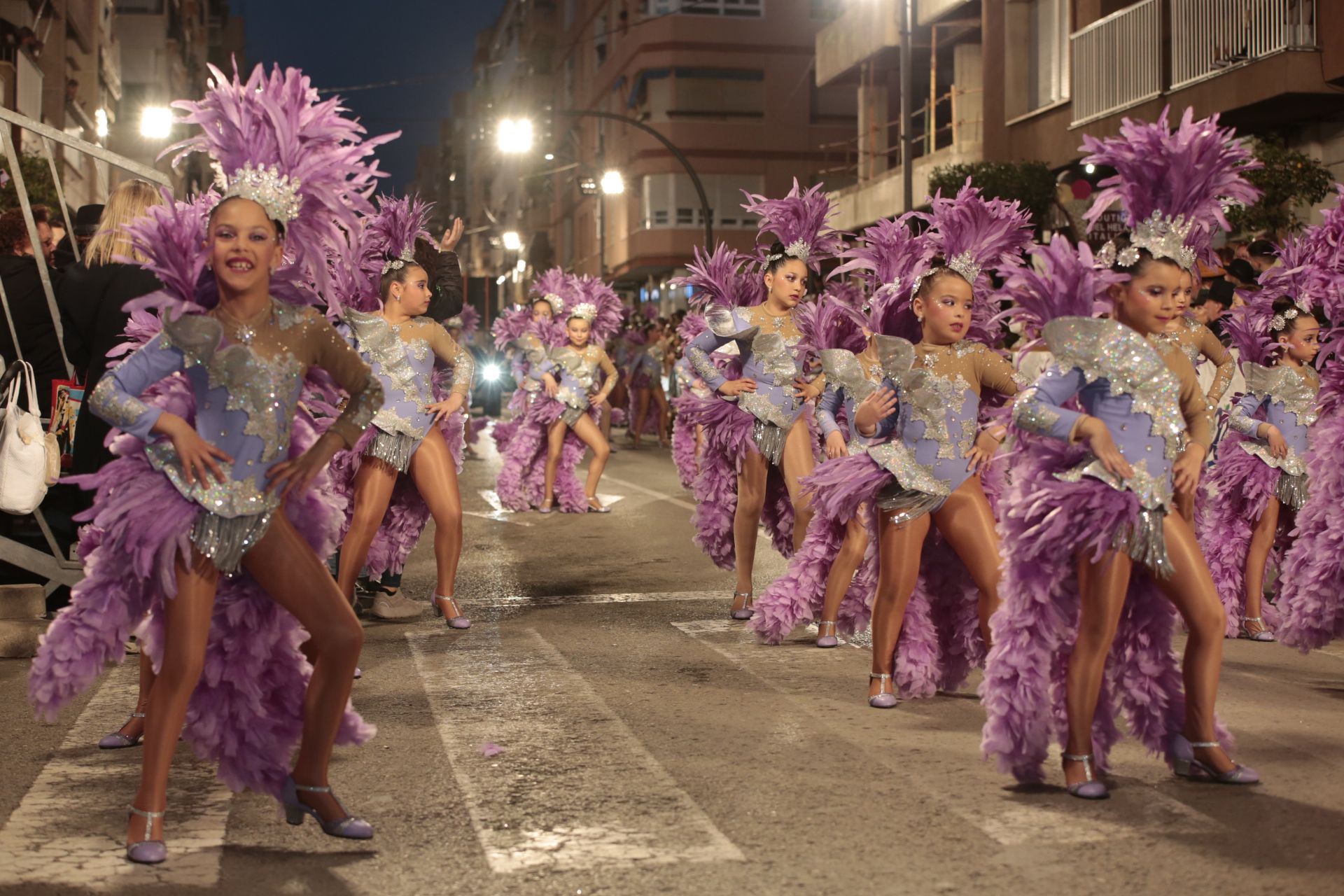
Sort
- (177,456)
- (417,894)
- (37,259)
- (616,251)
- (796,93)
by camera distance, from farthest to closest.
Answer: (616,251) → (796,93) → (37,259) → (177,456) → (417,894)

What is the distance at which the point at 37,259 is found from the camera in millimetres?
8531

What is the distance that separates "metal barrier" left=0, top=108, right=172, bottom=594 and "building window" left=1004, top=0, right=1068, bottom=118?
2025cm

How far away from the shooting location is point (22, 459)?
26.9 ft

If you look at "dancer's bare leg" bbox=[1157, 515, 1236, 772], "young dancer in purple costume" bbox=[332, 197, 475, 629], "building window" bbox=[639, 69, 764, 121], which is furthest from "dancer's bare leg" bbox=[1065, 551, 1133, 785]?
"building window" bbox=[639, 69, 764, 121]

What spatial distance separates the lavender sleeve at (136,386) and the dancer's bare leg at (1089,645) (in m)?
2.99

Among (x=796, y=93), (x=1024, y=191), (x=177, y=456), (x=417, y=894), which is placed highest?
(x=796, y=93)

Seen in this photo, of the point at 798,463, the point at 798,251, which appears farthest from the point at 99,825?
the point at 798,251

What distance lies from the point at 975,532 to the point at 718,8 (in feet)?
177

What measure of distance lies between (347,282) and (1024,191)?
44.0 ft

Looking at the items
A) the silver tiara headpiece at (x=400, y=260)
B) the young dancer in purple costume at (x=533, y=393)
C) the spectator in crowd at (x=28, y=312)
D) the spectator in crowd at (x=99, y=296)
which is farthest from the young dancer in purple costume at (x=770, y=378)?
Answer: the young dancer in purple costume at (x=533, y=393)

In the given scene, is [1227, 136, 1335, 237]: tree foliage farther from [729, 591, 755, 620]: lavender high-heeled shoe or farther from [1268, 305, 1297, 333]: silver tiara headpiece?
[729, 591, 755, 620]: lavender high-heeled shoe

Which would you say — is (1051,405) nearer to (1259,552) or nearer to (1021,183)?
(1259,552)

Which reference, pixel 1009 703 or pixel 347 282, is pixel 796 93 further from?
pixel 1009 703

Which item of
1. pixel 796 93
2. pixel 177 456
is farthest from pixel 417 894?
pixel 796 93
